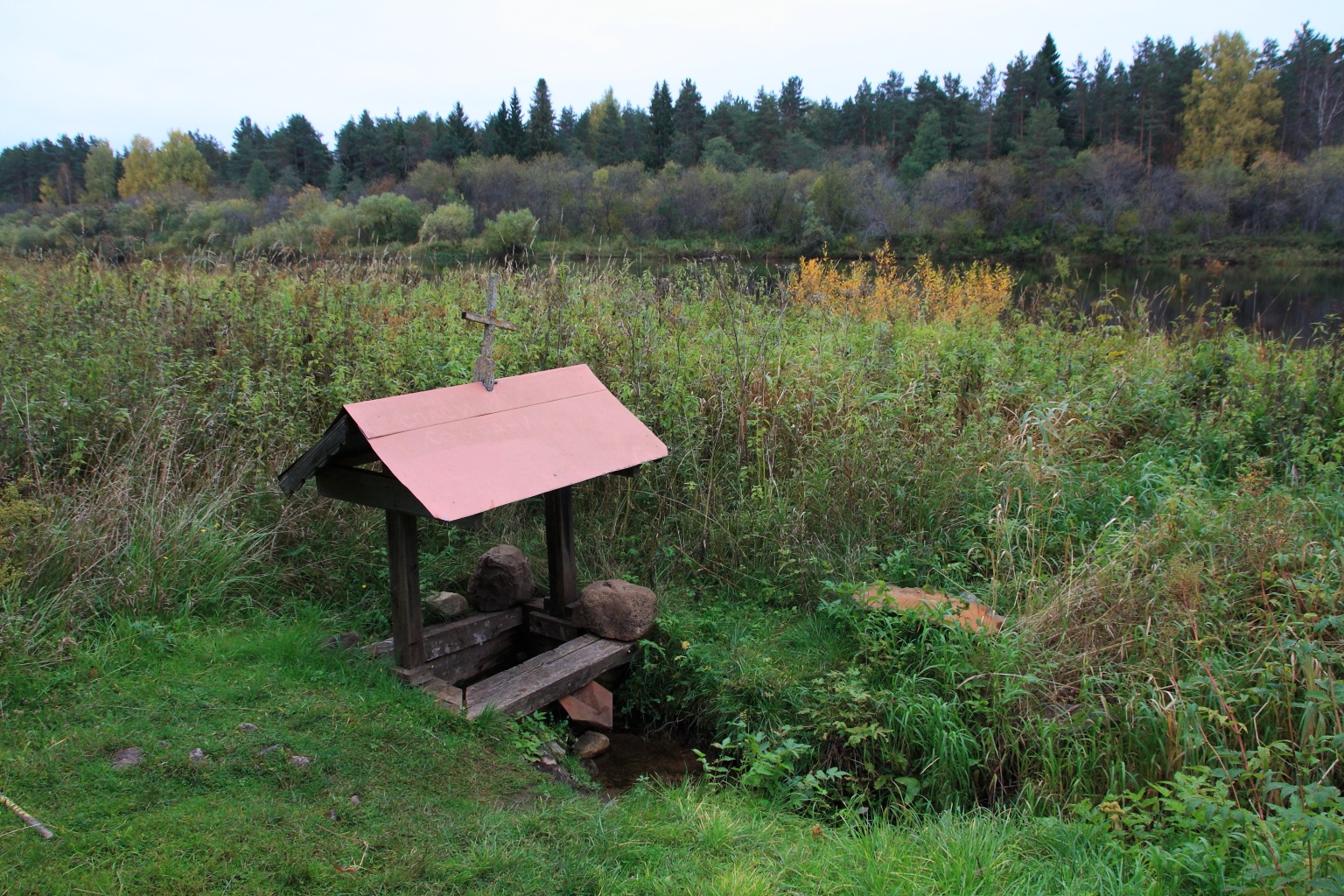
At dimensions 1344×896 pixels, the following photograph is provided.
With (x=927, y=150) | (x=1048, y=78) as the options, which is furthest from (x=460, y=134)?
(x=1048, y=78)

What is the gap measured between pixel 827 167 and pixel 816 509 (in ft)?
133

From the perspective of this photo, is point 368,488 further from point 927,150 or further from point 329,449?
Answer: point 927,150

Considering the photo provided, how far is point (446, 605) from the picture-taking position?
13.4 feet

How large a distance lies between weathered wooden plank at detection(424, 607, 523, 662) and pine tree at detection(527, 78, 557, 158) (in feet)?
160

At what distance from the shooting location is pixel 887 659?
3576mm

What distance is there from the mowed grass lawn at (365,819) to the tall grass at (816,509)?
40 cm

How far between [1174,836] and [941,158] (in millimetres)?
56574

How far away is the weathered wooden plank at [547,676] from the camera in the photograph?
339cm

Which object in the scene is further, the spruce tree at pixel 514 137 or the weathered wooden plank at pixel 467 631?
the spruce tree at pixel 514 137

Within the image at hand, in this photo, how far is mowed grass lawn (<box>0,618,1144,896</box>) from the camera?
2260 mm

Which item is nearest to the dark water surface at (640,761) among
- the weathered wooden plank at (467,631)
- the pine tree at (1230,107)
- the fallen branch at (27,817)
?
the weathered wooden plank at (467,631)

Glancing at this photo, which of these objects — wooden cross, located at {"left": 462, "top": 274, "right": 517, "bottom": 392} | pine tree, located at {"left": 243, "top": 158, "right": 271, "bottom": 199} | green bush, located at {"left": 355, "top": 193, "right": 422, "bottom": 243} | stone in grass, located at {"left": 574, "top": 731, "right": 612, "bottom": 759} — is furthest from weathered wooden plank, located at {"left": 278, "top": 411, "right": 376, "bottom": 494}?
pine tree, located at {"left": 243, "top": 158, "right": 271, "bottom": 199}

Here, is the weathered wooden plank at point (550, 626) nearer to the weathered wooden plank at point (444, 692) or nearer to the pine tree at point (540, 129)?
the weathered wooden plank at point (444, 692)

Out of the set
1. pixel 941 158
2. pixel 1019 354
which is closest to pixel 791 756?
pixel 1019 354
